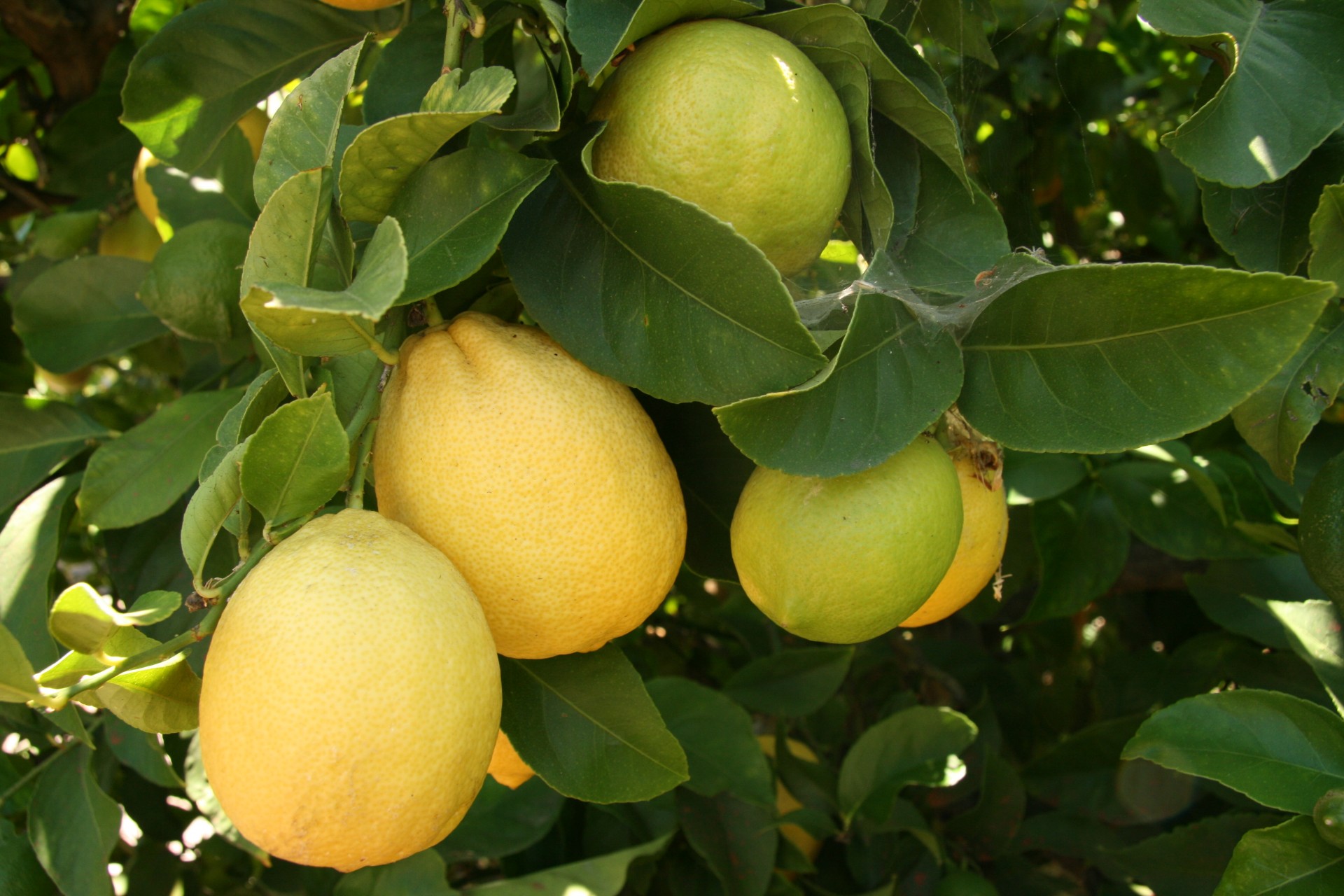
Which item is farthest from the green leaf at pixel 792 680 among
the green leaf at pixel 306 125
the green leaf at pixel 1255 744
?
the green leaf at pixel 306 125

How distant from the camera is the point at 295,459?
614mm

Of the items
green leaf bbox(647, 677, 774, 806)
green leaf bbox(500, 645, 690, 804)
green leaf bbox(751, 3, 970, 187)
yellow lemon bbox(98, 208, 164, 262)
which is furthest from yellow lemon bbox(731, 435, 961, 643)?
yellow lemon bbox(98, 208, 164, 262)

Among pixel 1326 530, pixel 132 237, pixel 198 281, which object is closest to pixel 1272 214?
pixel 1326 530

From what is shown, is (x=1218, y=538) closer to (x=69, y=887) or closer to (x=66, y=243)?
(x=69, y=887)

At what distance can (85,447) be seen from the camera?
1.18 m

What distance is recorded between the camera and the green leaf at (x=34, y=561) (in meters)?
0.93

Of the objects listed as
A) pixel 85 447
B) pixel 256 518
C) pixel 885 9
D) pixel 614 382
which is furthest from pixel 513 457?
pixel 85 447

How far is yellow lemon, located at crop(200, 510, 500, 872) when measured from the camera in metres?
0.53

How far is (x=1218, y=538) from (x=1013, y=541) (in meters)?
0.41

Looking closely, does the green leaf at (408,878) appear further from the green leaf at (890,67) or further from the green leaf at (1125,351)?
the green leaf at (890,67)

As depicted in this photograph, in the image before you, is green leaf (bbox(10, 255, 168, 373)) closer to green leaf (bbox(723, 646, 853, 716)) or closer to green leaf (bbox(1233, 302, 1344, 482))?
green leaf (bbox(723, 646, 853, 716))

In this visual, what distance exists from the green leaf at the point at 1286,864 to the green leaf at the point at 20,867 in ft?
3.73

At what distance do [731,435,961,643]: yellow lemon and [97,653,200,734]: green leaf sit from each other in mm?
388

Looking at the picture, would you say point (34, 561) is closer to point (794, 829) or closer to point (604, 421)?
point (604, 421)
